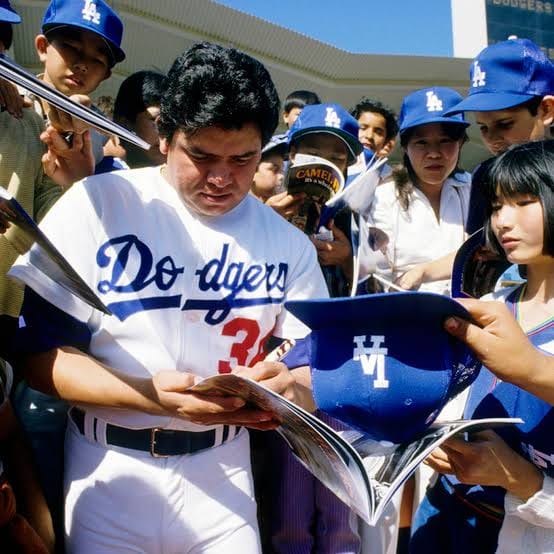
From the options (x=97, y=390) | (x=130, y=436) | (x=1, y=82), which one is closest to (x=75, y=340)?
(x=97, y=390)

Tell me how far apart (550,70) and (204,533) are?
1.94 m

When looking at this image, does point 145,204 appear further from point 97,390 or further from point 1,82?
point 1,82

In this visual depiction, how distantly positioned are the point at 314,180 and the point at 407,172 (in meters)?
1.03

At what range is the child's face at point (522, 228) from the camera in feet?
5.01

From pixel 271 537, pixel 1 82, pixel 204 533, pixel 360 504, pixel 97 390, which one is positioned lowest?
pixel 271 537

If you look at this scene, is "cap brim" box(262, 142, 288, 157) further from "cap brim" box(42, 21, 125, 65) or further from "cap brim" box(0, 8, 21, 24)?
"cap brim" box(0, 8, 21, 24)

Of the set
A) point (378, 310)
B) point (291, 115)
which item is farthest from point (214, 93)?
point (291, 115)

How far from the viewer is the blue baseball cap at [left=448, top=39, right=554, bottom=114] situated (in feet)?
7.84

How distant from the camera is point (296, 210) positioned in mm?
2275

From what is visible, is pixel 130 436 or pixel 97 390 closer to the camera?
pixel 97 390

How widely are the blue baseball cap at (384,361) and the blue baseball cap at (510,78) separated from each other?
1424mm

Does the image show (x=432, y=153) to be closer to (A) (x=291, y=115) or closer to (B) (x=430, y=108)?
(B) (x=430, y=108)

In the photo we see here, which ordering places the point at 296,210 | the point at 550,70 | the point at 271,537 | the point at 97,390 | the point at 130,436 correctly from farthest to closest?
the point at 550,70
the point at 296,210
the point at 271,537
the point at 130,436
the point at 97,390

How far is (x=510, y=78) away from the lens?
244 cm
